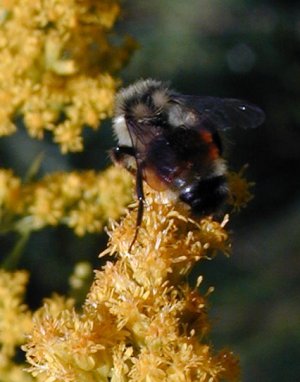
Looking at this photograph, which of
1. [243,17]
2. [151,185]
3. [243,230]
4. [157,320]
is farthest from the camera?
[243,17]

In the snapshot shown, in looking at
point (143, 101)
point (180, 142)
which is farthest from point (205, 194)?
point (143, 101)

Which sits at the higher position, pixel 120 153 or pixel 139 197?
pixel 120 153

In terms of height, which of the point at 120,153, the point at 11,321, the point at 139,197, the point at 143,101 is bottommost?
the point at 139,197

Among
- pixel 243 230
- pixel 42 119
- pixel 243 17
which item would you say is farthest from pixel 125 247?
pixel 243 17

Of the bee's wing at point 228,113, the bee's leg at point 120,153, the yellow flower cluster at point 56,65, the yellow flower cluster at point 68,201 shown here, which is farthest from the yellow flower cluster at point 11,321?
the bee's wing at point 228,113

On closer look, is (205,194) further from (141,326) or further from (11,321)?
(11,321)

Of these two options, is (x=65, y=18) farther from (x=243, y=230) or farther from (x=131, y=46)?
(x=243, y=230)
